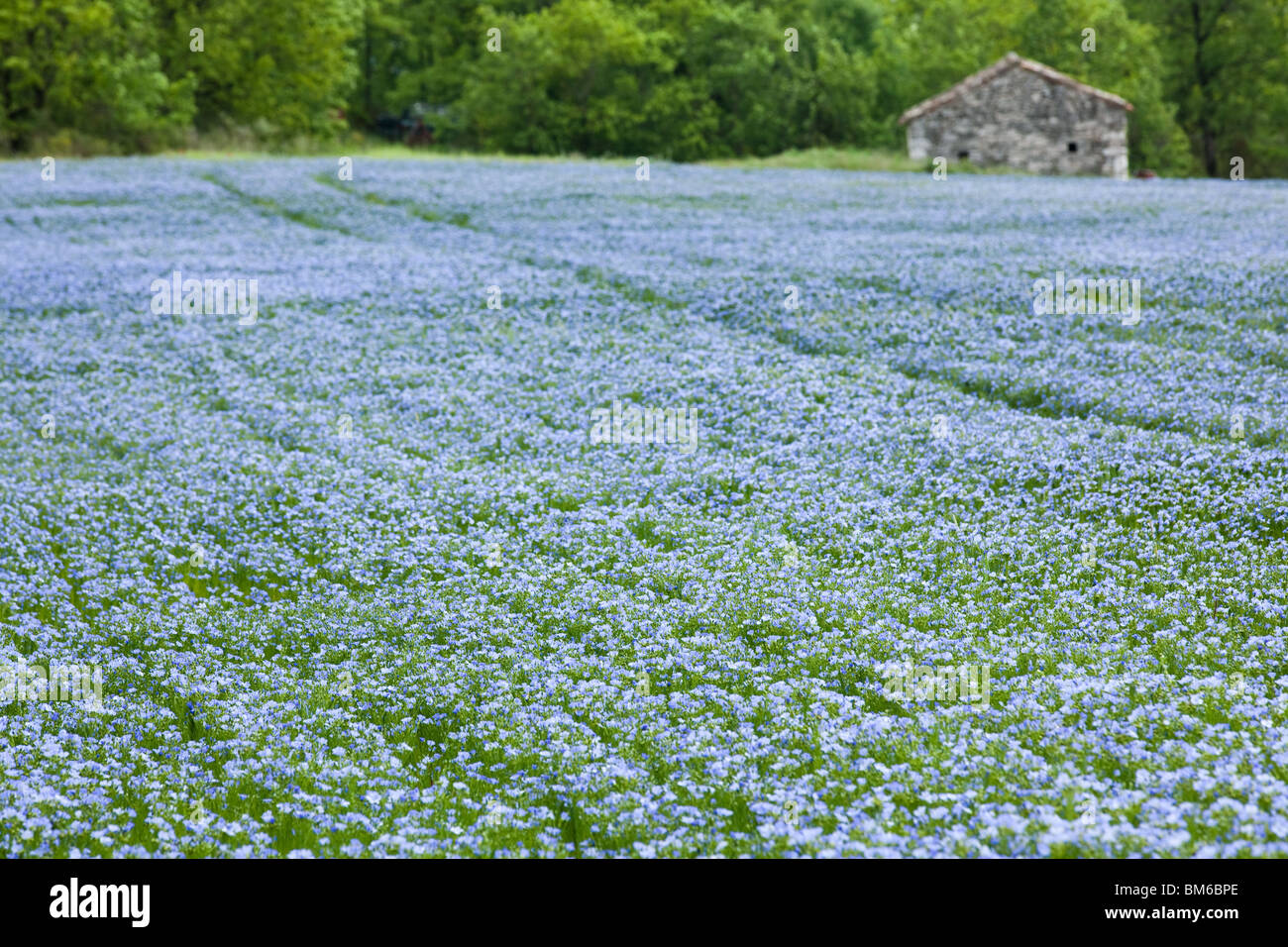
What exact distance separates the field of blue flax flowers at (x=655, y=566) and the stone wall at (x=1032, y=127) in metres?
34.2

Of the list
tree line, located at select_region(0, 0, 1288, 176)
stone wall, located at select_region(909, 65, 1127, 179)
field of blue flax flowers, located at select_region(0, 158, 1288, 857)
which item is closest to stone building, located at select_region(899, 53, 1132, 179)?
stone wall, located at select_region(909, 65, 1127, 179)

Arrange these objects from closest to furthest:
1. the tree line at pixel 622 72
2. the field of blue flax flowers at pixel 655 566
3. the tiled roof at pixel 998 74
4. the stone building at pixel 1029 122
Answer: the field of blue flax flowers at pixel 655 566
the tiled roof at pixel 998 74
the stone building at pixel 1029 122
the tree line at pixel 622 72

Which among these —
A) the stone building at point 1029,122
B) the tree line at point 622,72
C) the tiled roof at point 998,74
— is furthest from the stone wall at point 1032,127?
the tree line at point 622,72

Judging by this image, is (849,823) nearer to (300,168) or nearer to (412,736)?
(412,736)

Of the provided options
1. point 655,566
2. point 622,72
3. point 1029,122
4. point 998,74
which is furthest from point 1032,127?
point 655,566

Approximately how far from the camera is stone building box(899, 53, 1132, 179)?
54.1 m

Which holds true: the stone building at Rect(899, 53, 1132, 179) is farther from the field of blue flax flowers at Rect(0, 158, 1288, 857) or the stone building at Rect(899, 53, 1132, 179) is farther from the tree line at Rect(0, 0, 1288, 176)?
the field of blue flax flowers at Rect(0, 158, 1288, 857)

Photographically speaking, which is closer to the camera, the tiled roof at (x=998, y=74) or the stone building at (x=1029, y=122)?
the tiled roof at (x=998, y=74)

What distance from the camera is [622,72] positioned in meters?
83.4

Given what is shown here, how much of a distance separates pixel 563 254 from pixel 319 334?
8335mm

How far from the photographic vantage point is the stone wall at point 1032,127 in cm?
5409

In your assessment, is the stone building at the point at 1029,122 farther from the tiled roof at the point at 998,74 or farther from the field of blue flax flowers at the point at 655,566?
the field of blue flax flowers at the point at 655,566

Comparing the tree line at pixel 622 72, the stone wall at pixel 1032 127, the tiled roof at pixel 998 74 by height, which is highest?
the tree line at pixel 622 72
